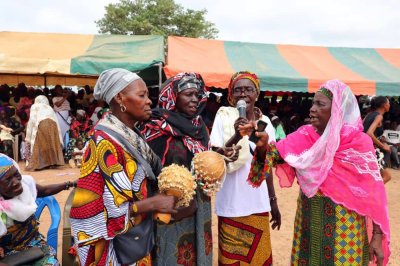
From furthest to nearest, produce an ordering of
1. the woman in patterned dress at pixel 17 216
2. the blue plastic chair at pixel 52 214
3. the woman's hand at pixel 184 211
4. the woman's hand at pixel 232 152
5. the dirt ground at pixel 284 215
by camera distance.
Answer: the dirt ground at pixel 284 215 < the blue plastic chair at pixel 52 214 < the woman in patterned dress at pixel 17 216 < the woman's hand at pixel 232 152 < the woman's hand at pixel 184 211

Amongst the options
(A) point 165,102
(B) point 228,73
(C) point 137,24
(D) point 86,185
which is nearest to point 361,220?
(A) point 165,102

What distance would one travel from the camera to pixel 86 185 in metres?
1.80

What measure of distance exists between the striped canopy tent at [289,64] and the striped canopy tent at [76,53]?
0.63 metres

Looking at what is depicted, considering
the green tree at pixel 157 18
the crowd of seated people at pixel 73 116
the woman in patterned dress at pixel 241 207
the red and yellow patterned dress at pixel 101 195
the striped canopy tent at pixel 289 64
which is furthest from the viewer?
the green tree at pixel 157 18

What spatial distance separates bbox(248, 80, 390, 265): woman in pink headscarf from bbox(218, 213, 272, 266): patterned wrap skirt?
485 mm

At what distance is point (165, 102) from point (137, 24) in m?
28.9

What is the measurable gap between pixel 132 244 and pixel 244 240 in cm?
123

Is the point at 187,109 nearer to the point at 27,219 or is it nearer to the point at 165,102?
the point at 165,102

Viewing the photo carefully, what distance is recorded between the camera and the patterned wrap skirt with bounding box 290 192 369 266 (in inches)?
93.8

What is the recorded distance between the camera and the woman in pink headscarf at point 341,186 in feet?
7.68

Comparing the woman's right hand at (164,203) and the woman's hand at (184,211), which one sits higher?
the woman's right hand at (164,203)

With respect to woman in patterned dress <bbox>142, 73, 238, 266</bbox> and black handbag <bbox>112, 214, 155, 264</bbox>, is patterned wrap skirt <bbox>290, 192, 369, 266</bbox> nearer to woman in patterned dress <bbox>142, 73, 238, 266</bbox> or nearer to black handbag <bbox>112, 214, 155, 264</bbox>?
woman in patterned dress <bbox>142, 73, 238, 266</bbox>

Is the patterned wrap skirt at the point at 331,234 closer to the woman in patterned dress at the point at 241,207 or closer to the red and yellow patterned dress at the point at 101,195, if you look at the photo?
the woman in patterned dress at the point at 241,207

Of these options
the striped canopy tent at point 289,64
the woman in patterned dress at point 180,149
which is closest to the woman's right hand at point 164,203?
the woman in patterned dress at point 180,149
